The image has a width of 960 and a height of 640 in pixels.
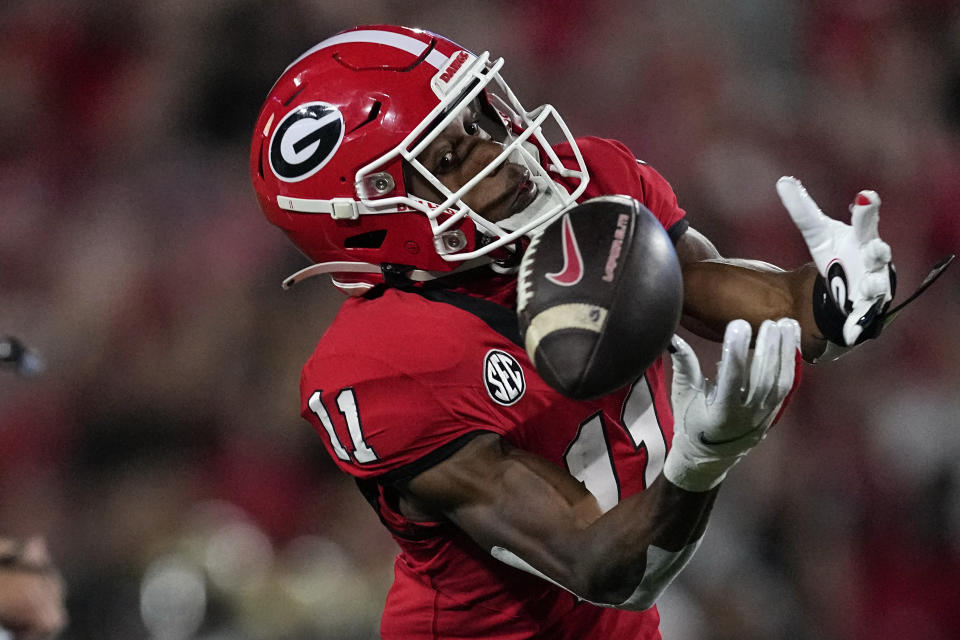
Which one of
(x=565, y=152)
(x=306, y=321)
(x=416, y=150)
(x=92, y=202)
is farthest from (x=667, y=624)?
(x=92, y=202)

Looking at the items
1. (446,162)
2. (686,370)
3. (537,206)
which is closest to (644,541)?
(686,370)

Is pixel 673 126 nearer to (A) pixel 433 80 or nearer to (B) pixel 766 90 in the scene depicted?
(B) pixel 766 90

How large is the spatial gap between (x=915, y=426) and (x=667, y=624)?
1.02 m

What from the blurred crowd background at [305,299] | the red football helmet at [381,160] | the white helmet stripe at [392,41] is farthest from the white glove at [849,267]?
the blurred crowd background at [305,299]

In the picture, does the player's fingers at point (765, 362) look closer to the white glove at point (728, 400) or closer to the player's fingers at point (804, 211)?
the white glove at point (728, 400)

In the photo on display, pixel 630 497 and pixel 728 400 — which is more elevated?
pixel 728 400

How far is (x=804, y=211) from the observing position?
171 cm

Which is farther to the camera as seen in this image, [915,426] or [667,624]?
[915,426]

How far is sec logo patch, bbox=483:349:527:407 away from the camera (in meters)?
1.78

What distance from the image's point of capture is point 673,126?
12.4 ft

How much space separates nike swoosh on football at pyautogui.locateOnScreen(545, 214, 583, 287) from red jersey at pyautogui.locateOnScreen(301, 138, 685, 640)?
34 centimetres

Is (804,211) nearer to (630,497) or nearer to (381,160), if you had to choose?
(630,497)

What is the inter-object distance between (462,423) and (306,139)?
553 millimetres

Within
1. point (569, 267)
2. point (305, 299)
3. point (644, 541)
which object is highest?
point (569, 267)
